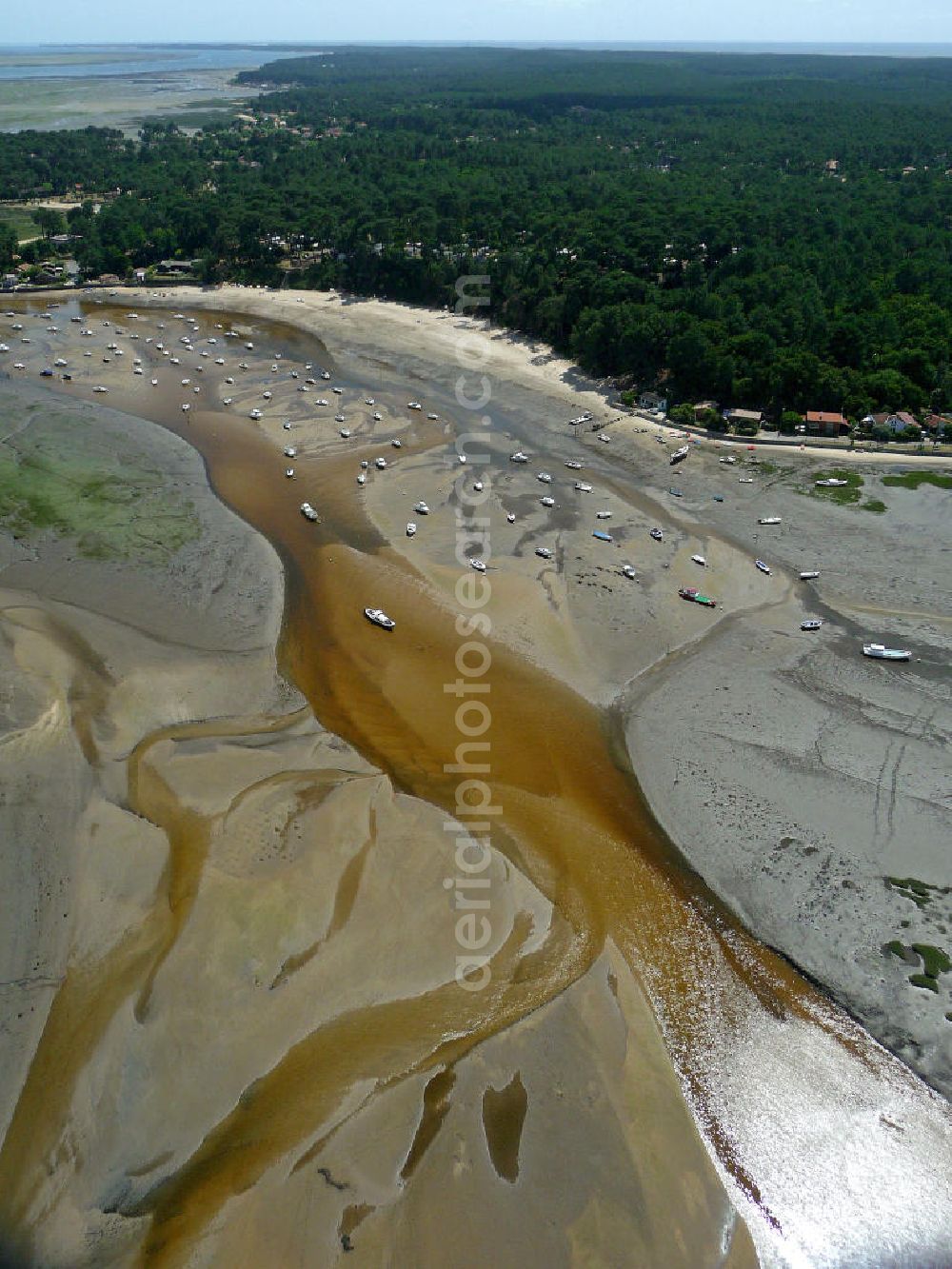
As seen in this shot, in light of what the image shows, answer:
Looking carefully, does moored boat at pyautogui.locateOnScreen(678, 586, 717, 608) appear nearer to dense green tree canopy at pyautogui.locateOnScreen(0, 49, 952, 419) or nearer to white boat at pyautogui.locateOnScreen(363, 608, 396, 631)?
white boat at pyautogui.locateOnScreen(363, 608, 396, 631)

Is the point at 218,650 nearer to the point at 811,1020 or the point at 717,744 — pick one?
the point at 717,744

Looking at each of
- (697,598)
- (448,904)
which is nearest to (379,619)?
(697,598)

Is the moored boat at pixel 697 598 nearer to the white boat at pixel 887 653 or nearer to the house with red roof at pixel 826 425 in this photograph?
the white boat at pixel 887 653

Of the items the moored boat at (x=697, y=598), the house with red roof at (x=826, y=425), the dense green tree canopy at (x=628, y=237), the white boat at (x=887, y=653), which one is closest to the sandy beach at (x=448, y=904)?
the moored boat at (x=697, y=598)

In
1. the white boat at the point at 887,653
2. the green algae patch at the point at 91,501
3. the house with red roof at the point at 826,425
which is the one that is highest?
the house with red roof at the point at 826,425

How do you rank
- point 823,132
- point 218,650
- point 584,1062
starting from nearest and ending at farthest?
→ point 584,1062, point 218,650, point 823,132

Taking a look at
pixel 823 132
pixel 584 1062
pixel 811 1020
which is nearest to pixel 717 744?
pixel 811 1020

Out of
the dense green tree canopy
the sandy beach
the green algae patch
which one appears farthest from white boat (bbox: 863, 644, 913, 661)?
the green algae patch
